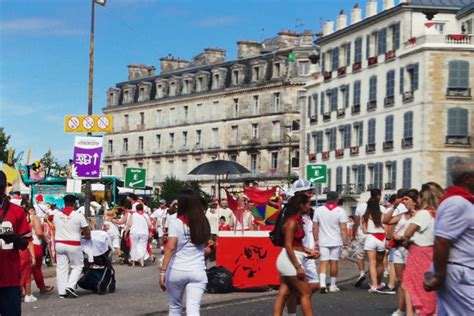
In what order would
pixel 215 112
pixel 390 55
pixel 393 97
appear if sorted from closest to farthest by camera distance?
pixel 393 97
pixel 390 55
pixel 215 112

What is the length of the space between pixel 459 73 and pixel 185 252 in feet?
173

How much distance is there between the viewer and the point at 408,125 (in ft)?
208

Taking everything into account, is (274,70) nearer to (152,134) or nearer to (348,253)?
(152,134)

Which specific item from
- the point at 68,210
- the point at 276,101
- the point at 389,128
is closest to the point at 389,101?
the point at 389,128

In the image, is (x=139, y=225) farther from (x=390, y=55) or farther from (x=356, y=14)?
(x=356, y=14)

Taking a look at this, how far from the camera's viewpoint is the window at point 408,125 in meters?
63.1

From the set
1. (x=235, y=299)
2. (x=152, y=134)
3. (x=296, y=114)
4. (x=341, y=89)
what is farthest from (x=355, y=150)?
(x=235, y=299)

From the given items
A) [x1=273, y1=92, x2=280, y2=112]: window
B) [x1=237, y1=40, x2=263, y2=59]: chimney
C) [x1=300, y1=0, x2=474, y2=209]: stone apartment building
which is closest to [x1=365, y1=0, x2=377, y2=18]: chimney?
[x1=300, y1=0, x2=474, y2=209]: stone apartment building

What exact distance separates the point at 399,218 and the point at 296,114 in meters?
77.2

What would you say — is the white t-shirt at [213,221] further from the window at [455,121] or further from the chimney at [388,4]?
the chimney at [388,4]

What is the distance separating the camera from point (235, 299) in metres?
18.6

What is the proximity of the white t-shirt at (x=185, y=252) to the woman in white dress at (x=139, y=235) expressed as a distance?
61.8 feet

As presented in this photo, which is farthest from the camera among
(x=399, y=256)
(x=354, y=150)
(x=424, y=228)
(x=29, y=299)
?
(x=354, y=150)

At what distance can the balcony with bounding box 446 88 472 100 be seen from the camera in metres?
61.9
